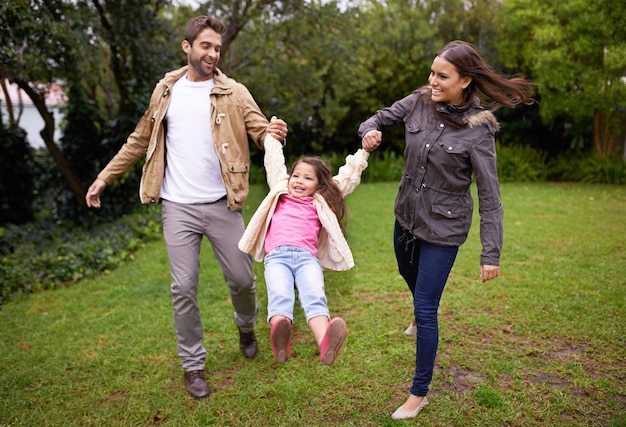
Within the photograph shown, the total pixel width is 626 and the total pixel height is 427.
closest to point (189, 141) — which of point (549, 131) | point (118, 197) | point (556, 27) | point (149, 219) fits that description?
point (149, 219)

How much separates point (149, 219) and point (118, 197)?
1.15 meters

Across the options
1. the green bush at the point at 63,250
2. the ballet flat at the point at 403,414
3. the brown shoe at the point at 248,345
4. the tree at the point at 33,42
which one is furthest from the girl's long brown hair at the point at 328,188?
the tree at the point at 33,42

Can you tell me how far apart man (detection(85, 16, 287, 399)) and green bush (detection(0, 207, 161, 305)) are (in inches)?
146

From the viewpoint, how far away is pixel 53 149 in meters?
10.2

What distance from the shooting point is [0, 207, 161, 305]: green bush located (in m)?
7.06

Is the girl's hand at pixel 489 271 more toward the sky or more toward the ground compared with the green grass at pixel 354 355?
more toward the sky

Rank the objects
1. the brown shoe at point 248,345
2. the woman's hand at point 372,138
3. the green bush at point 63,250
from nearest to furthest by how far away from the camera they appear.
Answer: the woman's hand at point 372,138 → the brown shoe at point 248,345 → the green bush at point 63,250

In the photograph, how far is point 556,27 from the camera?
523 inches

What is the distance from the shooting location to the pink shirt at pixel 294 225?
351 cm

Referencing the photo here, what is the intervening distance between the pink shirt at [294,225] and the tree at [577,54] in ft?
35.4

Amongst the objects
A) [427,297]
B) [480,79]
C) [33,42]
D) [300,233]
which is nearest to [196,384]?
[300,233]

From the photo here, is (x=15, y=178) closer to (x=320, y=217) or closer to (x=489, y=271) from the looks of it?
(x=320, y=217)

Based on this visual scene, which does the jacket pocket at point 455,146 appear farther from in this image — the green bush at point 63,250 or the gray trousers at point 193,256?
the green bush at point 63,250

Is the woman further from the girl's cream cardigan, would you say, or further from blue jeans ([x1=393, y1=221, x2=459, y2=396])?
the girl's cream cardigan
